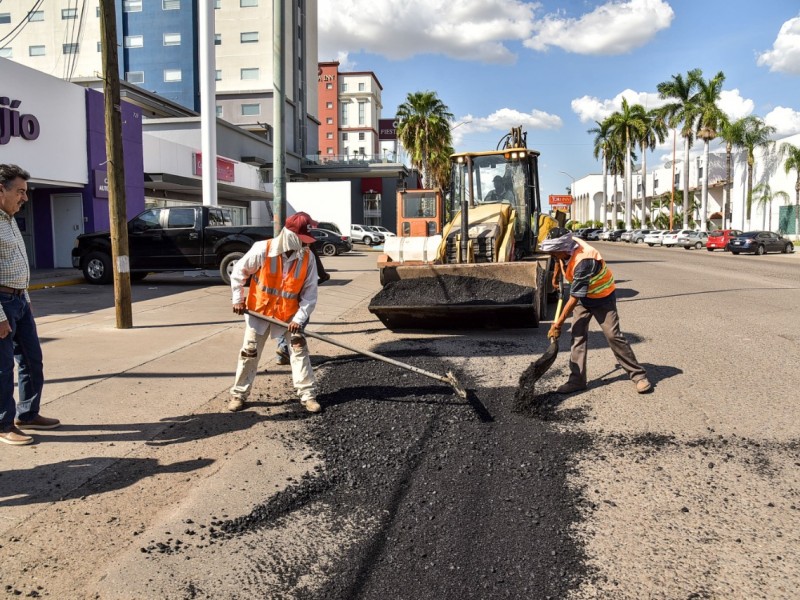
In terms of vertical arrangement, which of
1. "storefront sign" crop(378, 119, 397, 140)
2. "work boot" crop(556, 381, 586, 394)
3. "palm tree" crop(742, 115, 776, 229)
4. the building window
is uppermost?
"storefront sign" crop(378, 119, 397, 140)

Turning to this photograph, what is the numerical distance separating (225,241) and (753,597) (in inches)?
588

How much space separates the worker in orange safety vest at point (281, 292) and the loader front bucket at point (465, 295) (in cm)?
359

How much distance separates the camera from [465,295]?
9375 millimetres

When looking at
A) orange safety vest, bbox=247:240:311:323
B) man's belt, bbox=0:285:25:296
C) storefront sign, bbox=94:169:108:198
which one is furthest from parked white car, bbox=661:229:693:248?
man's belt, bbox=0:285:25:296

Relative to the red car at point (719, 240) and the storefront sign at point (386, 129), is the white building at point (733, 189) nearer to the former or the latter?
the red car at point (719, 240)

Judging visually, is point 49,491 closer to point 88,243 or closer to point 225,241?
point 225,241

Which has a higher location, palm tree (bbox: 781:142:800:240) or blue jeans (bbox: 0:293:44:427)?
palm tree (bbox: 781:142:800:240)

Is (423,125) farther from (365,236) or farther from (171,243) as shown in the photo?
(171,243)

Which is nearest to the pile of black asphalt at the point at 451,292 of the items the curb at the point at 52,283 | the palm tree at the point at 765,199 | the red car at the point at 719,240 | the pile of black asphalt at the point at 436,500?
the pile of black asphalt at the point at 436,500

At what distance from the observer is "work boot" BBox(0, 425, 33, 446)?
4.83 m

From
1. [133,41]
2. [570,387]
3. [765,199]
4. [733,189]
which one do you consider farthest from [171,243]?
[733,189]

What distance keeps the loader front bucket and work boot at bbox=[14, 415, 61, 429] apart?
483cm

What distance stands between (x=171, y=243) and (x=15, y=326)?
40.4 feet

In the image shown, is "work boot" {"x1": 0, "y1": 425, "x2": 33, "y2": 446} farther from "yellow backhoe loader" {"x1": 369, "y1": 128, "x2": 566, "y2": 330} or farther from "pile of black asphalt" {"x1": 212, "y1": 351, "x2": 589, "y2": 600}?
"yellow backhoe loader" {"x1": 369, "y1": 128, "x2": 566, "y2": 330}
